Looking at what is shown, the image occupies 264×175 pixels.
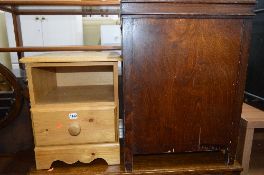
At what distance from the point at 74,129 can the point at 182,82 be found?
483 millimetres

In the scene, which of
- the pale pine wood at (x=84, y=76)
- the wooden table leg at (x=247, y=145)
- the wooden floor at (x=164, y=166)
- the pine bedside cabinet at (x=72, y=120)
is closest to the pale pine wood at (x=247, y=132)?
the wooden table leg at (x=247, y=145)

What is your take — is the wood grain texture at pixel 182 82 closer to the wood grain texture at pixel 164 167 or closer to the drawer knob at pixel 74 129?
the wood grain texture at pixel 164 167

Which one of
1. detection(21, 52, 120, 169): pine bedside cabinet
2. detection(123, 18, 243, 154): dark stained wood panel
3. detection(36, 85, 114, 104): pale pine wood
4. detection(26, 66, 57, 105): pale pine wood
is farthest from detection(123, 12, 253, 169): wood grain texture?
detection(26, 66, 57, 105): pale pine wood

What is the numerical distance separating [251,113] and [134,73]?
687 millimetres

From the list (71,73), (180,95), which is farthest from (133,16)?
(71,73)

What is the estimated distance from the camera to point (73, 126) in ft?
2.93

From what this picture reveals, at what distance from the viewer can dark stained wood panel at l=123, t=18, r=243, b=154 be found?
791 mm

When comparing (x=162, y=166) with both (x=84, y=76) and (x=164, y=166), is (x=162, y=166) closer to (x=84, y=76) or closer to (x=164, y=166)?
(x=164, y=166)

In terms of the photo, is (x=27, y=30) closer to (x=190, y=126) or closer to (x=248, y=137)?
(x=190, y=126)

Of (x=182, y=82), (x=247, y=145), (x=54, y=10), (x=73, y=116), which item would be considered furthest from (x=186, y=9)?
(x=54, y=10)

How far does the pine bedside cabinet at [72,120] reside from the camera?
86 cm

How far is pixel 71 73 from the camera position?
4.03 feet

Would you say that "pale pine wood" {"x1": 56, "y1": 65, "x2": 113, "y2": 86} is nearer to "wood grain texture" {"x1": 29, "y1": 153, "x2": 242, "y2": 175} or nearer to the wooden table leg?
"wood grain texture" {"x1": 29, "y1": 153, "x2": 242, "y2": 175}

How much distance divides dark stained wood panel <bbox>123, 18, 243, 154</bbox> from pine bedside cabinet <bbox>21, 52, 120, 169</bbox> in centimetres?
12
